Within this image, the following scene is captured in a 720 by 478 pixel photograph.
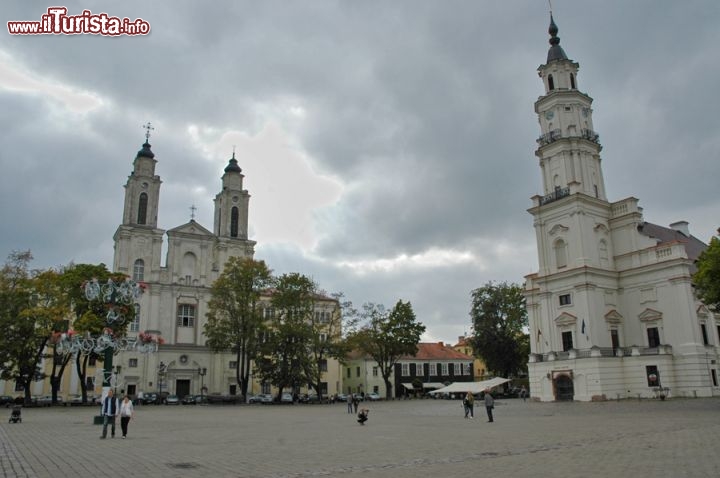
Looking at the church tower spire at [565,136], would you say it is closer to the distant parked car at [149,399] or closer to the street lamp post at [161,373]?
the distant parked car at [149,399]

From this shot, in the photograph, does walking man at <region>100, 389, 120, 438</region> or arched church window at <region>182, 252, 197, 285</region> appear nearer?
walking man at <region>100, 389, 120, 438</region>

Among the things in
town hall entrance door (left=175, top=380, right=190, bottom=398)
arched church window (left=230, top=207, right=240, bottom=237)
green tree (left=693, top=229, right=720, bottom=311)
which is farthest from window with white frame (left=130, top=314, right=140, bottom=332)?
green tree (left=693, top=229, right=720, bottom=311)

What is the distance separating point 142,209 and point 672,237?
194 feet

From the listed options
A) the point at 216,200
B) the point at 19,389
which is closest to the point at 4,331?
the point at 19,389

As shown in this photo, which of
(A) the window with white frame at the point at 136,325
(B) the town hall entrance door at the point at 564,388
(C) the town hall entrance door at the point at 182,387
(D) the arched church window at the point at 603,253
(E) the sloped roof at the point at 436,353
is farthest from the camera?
(E) the sloped roof at the point at 436,353

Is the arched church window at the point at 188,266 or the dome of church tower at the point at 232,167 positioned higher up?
the dome of church tower at the point at 232,167

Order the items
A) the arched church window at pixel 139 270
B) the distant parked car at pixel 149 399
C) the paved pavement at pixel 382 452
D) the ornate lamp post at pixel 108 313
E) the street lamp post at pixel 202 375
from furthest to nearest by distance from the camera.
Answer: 1. the arched church window at pixel 139 270
2. the street lamp post at pixel 202 375
3. the distant parked car at pixel 149 399
4. the ornate lamp post at pixel 108 313
5. the paved pavement at pixel 382 452

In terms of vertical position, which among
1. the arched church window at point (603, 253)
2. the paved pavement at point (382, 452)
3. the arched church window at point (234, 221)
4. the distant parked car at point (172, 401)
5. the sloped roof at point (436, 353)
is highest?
the arched church window at point (234, 221)

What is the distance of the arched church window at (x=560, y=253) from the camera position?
4901 cm

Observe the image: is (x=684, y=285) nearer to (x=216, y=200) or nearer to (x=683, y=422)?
(x=683, y=422)

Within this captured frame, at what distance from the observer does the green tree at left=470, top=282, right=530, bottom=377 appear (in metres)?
65.0

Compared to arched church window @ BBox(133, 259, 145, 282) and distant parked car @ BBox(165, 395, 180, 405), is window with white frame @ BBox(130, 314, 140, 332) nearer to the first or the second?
arched church window @ BBox(133, 259, 145, 282)

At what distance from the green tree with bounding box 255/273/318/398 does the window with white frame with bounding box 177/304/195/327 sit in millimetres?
16186

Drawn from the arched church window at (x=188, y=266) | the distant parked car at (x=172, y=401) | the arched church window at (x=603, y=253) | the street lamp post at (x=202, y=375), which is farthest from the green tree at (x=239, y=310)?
the arched church window at (x=603, y=253)
